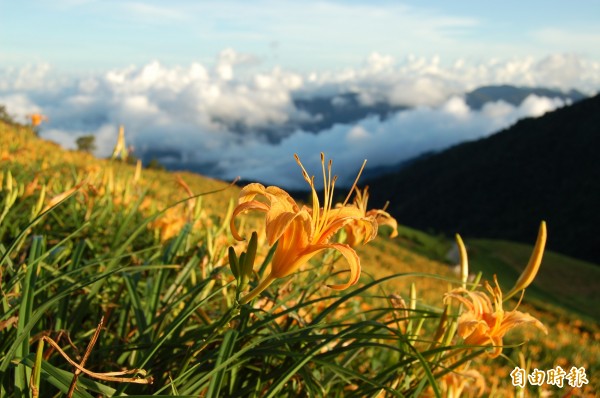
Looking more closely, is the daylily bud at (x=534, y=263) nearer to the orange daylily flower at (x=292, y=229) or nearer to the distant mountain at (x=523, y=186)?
the orange daylily flower at (x=292, y=229)

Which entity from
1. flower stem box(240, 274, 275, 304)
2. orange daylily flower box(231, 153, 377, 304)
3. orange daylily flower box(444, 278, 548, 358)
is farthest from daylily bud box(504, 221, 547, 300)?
flower stem box(240, 274, 275, 304)

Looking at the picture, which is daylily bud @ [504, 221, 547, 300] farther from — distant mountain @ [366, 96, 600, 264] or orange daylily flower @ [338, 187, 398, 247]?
distant mountain @ [366, 96, 600, 264]

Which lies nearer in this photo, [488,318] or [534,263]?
[534,263]

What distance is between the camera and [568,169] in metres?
77.1

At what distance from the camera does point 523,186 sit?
81.1 m

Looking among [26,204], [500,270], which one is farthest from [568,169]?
[26,204]

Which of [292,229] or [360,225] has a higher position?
[292,229]

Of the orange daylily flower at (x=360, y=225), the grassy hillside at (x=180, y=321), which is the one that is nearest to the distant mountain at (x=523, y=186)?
the grassy hillside at (x=180, y=321)

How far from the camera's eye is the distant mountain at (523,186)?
70.2 meters

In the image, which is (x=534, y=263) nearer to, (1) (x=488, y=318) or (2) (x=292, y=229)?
(1) (x=488, y=318)

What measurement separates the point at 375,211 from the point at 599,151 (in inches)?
3269

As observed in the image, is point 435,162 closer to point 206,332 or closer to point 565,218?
point 565,218

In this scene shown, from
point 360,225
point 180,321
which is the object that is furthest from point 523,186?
point 180,321

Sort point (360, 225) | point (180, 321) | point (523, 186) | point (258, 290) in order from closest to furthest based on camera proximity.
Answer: point (258, 290) < point (180, 321) < point (360, 225) < point (523, 186)
